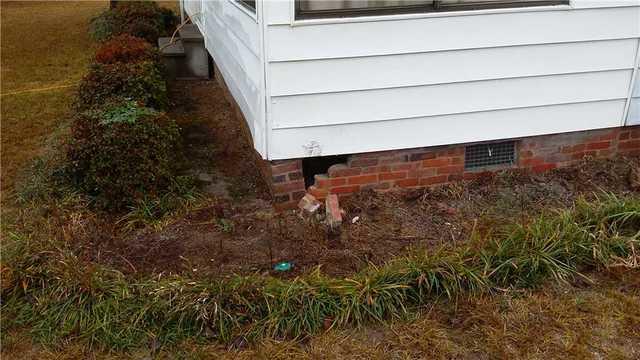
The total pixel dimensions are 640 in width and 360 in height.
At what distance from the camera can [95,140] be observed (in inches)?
158

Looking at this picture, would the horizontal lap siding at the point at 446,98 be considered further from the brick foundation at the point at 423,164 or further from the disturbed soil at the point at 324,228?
the disturbed soil at the point at 324,228

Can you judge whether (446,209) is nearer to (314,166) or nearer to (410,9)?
(314,166)

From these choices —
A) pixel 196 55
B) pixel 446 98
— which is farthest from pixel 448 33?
pixel 196 55

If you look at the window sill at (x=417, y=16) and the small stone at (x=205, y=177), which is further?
the small stone at (x=205, y=177)

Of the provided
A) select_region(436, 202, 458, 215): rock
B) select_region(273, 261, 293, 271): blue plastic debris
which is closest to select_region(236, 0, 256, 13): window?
select_region(273, 261, 293, 271): blue plastic debris

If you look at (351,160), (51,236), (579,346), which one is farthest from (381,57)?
(51,236)

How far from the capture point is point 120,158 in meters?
3.98

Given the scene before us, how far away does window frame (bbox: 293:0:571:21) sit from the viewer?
144 inches

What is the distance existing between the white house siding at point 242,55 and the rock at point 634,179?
2.67 metres

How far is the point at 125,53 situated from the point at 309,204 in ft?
10.5

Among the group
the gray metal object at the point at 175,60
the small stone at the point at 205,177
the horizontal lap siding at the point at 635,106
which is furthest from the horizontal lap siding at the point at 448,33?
the gray metal object at the point at 175,60

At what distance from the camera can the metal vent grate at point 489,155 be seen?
4.40m

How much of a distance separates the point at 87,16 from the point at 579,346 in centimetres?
1516

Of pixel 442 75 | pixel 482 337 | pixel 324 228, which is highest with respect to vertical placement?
pixel 442 75
